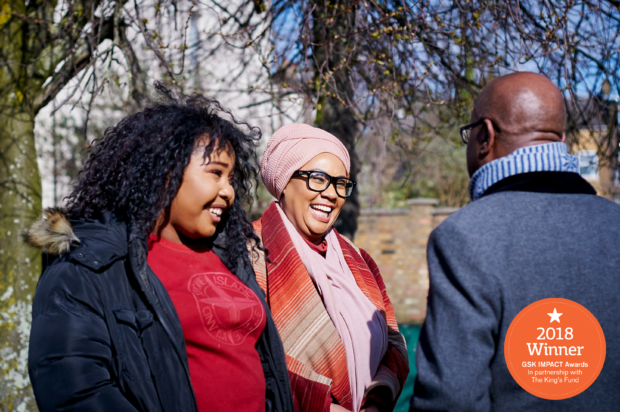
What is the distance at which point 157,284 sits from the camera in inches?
61.0

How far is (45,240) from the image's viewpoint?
1412 millimetres

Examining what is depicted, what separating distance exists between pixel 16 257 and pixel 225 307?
2758 millimetres

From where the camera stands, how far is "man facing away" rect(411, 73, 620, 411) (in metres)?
1.21

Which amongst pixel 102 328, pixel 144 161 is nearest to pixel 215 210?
pixel 144 161

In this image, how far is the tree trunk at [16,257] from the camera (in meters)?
3.52

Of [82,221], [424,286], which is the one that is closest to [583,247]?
[82,221]

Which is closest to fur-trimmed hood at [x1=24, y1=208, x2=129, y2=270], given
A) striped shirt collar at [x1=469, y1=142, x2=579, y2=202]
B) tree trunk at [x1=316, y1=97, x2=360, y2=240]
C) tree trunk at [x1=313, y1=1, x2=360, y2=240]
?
striped shirt collar at [x1=469, y1=142, x2=579, y2=202]

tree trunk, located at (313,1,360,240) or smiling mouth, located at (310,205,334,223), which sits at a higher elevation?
tree trunk, located at (313,1,360,240)

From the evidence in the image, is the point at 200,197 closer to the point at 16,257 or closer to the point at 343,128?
the point at 16,257

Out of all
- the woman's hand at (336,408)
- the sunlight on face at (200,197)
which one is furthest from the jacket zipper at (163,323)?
the woman's hand at (336,408)

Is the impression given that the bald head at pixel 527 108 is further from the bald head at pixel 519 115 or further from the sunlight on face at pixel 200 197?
the sunlight on face at pixel 200 197

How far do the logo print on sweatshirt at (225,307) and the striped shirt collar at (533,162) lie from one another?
928mm

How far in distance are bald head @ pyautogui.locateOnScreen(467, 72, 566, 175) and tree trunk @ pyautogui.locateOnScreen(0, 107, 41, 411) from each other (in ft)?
11.5

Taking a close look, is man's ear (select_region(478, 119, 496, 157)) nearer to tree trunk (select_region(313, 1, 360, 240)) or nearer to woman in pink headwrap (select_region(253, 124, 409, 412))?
woman in pink headwrap (select_region(253, 124, 409, 412))
